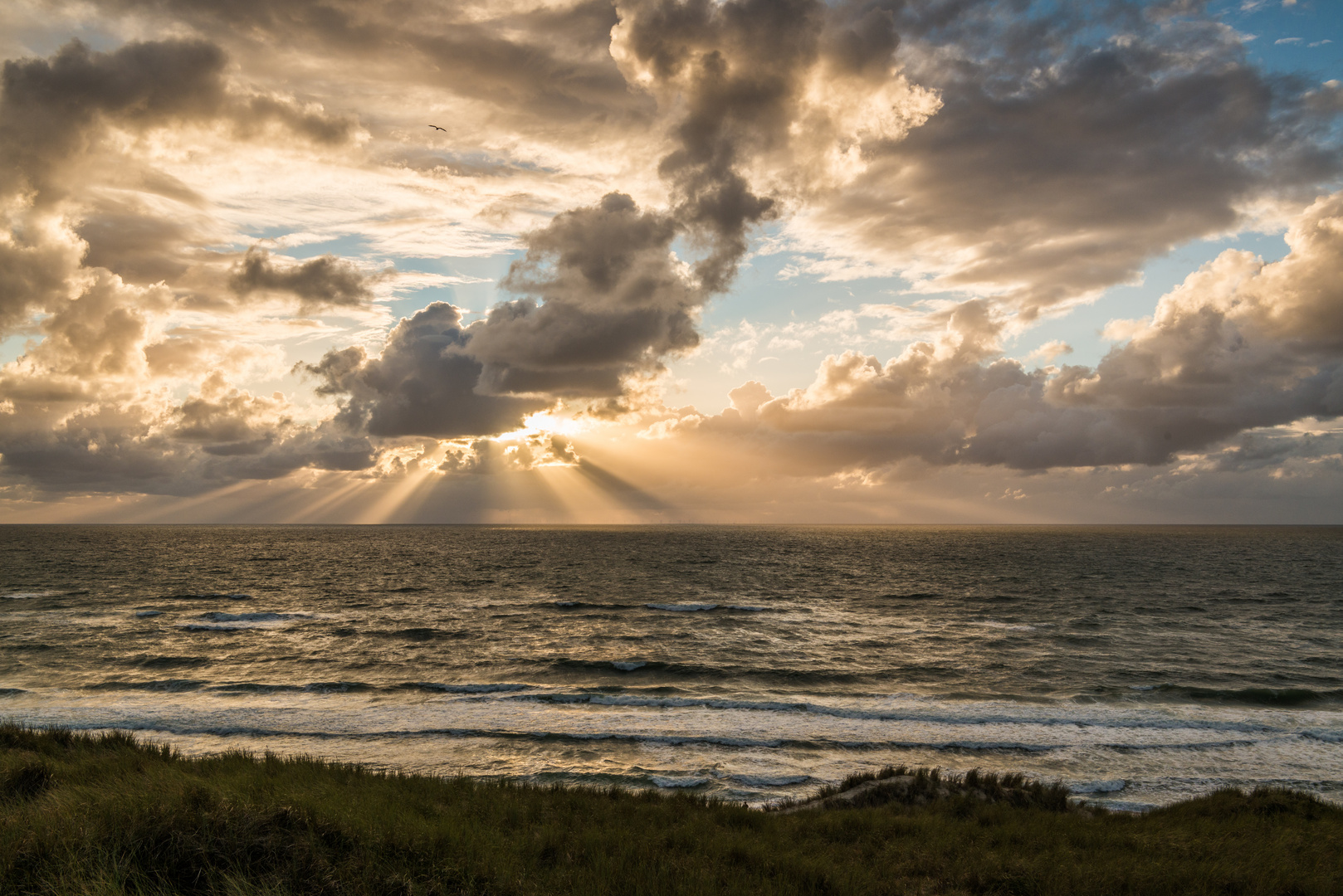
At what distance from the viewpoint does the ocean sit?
21.8 metres

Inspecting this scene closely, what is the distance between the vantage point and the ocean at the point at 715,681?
21.8 meters

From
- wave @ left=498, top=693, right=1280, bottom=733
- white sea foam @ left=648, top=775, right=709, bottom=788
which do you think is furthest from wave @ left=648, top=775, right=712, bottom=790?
wave @ left=498, top=693, right=1280, bottom=733

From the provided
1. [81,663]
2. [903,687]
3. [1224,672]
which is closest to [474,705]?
[903,687]

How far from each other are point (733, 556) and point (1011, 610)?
78.8 metres

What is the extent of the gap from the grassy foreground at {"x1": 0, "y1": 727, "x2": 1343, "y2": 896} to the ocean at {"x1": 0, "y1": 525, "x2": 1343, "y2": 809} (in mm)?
4727

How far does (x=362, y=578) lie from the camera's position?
281 ft

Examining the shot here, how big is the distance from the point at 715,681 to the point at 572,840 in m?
21.0

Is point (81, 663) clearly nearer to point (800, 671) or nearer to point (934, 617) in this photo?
point (800, 671)

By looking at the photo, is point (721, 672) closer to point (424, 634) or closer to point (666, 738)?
point (666, 738)

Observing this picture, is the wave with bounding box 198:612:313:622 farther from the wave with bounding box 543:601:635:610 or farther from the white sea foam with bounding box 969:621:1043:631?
the white sea foam with bounding box 969:621:1043:631

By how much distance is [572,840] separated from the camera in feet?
38.8

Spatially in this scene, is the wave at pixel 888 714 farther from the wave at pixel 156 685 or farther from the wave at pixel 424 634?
the wave at pixel 424 634

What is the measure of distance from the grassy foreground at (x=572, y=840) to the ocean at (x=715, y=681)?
15.5 feet

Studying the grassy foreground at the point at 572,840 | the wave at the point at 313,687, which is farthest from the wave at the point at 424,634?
the grassy foreground at the point at 572,840
